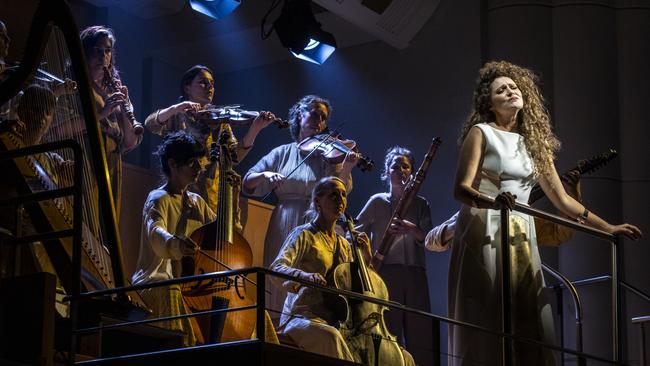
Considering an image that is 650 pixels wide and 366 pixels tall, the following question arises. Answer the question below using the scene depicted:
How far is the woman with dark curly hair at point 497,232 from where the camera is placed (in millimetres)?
4891

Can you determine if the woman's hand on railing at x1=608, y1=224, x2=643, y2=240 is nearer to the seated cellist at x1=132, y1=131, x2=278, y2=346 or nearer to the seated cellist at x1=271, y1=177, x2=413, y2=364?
the seated cellist at x1=271, y1=177, x2=413, y2=364

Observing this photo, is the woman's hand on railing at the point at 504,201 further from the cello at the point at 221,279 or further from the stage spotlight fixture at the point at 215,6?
the stage spotlight fixture at the point at 215,6

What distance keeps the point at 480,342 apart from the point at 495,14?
4690 millimetres

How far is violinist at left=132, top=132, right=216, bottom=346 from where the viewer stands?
5449 mm

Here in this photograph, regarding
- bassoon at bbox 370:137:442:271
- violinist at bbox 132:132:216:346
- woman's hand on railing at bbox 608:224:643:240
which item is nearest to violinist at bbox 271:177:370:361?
violinist at bbox 132:132:216:346

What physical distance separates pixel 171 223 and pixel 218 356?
1.75 metres

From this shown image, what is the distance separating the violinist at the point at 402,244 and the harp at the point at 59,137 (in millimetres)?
2238

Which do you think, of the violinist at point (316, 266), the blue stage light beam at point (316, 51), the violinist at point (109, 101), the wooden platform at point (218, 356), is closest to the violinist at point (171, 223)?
the violinist at point (109, 101)

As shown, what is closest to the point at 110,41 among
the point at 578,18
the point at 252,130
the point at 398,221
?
the point at 252,130

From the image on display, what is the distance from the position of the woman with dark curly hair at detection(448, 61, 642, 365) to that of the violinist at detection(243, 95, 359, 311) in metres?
1.93

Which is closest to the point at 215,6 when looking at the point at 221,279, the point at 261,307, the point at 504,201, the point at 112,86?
the point at 112,86

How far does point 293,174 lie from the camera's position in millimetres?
7016

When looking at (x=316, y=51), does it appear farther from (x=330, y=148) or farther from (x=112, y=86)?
(x=112, y=86)

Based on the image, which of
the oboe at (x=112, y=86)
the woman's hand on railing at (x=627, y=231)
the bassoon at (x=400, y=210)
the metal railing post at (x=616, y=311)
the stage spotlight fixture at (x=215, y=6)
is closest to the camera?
the woman's hand on railing at (x=627, y=231)
